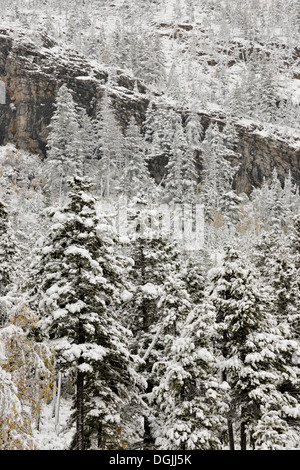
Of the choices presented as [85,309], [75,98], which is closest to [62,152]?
[75,98]

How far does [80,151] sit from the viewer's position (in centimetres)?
6494

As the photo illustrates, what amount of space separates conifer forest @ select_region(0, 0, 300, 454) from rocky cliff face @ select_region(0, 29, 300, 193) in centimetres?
36

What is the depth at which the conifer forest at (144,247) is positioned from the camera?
44.5 ft

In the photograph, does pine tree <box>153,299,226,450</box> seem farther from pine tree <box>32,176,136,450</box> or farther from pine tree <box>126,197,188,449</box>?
pine tree <box>32,176,136,450</box>

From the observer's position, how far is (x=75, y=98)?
8731 centimetres

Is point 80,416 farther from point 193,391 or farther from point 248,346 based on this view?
point 248,346

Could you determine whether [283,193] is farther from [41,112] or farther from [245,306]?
[245,306]

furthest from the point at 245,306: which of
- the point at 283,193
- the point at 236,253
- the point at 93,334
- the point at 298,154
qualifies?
the point at 298,154

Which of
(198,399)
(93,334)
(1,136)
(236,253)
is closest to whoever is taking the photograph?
(93,334)

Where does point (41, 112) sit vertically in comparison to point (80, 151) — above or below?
above

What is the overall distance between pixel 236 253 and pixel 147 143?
70.5 meters

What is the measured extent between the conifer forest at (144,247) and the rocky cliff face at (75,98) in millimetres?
364

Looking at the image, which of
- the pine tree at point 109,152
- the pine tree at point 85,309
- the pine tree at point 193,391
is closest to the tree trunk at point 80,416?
the pine tree at point 85,309

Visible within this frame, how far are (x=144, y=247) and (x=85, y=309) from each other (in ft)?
18.2
